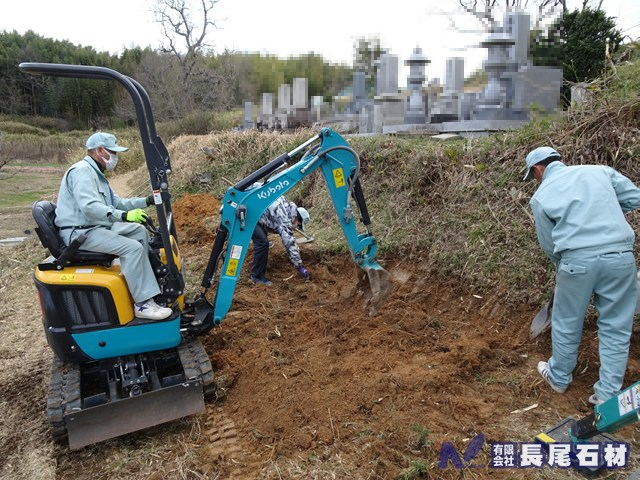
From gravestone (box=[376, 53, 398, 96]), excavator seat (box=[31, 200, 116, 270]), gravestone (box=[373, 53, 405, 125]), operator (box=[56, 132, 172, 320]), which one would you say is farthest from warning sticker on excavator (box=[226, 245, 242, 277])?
gravestone (box=[376, 53, 398, 96])

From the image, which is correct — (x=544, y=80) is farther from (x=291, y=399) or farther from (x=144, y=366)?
(x=144, y=366)

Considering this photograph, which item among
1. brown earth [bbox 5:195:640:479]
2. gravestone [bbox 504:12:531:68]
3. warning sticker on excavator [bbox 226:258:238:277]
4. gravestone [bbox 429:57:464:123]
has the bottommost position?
brown earth [bbox 5:195:640:479]

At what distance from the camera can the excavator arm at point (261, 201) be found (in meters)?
4.31

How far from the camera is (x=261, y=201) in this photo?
434cm

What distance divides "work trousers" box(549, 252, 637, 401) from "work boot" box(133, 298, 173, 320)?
3.20 metres

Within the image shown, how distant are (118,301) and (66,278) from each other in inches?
16.7

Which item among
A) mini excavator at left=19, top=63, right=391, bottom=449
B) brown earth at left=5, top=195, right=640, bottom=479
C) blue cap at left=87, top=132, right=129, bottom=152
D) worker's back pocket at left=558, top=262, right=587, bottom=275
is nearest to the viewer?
brown earth at left=5, top=195, right=640, bottom=479

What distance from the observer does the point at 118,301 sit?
372cm

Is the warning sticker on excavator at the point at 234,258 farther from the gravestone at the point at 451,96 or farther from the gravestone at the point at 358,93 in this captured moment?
the gravestone at the point at 358,93

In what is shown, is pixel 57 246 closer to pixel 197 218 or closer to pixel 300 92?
pixel 197 218

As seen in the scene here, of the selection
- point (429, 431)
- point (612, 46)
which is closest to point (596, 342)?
point (429, 431)

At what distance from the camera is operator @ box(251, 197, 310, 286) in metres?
6.48

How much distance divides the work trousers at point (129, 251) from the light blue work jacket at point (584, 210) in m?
3.20

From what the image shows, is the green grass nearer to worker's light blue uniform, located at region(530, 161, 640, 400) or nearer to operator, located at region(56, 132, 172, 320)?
operator, located at region(56, 132, 172, 320)
